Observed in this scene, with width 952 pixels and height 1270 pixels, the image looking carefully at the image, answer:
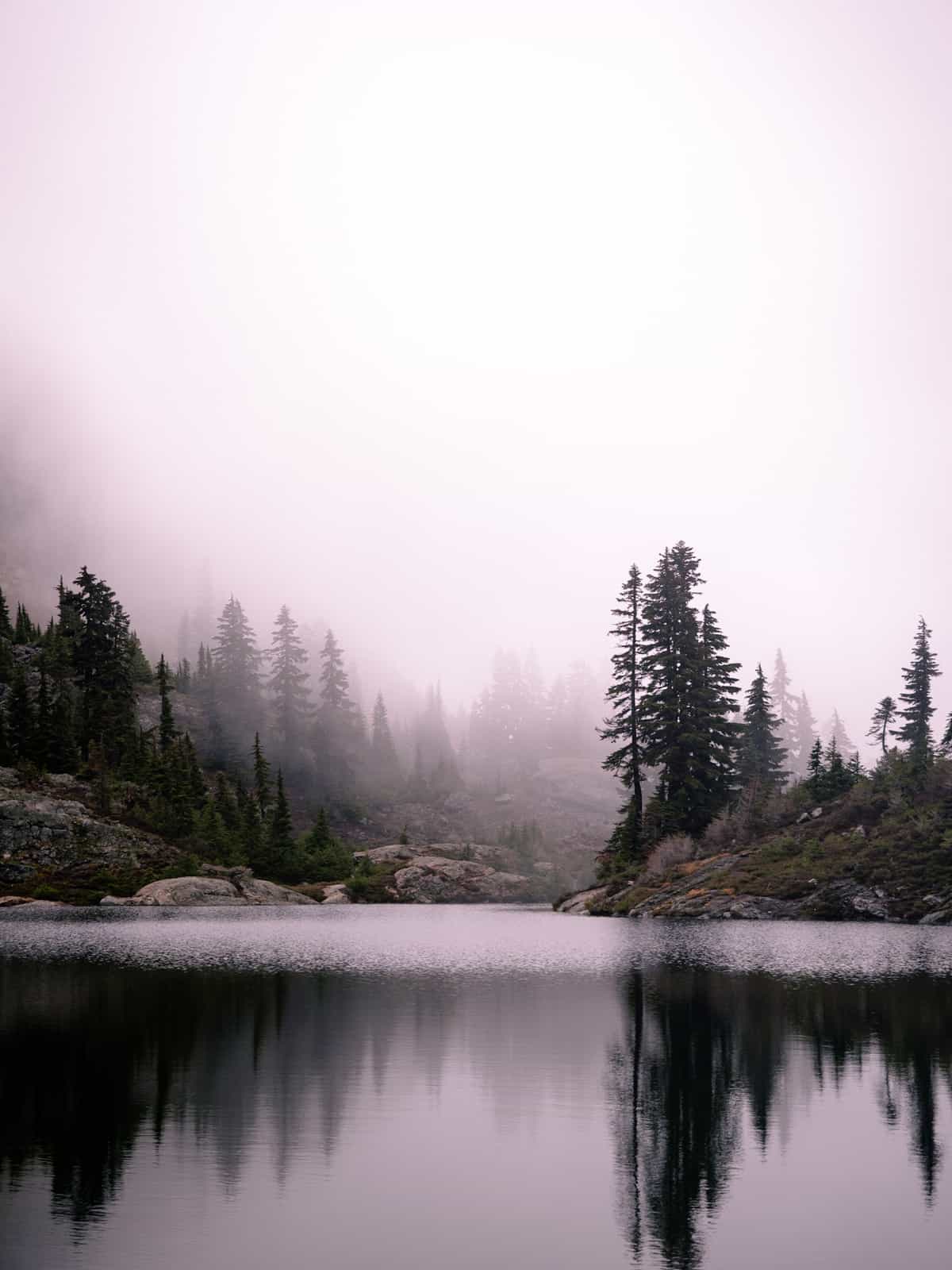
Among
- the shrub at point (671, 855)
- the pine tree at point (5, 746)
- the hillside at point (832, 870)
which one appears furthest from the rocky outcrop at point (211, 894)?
the shrub at point (671, 855)

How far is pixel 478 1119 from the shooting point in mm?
16781

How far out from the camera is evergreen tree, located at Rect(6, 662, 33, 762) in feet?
348

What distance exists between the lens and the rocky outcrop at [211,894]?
86062 mm

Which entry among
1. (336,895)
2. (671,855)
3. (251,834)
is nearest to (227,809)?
(251,834)

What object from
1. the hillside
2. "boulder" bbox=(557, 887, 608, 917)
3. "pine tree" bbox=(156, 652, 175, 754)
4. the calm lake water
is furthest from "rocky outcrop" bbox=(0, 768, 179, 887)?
the calm lake water

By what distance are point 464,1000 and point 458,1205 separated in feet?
54.7

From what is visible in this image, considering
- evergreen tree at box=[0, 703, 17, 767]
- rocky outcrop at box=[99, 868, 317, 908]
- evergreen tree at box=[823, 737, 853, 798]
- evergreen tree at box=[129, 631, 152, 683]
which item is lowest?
rocky outcrop at box=[99, 868, 317, 908]

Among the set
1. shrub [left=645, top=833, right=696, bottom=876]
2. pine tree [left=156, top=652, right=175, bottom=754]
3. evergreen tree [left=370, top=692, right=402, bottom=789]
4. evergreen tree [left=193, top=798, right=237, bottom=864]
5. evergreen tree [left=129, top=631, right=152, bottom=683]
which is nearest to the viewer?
shrub [left=645, top=833, right=696, bottom=876]

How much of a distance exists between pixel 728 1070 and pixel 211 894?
77.0m

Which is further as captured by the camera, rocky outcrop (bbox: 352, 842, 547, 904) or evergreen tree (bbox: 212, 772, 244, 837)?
evergreen tree (bbox: 212, 772, 244, 837)

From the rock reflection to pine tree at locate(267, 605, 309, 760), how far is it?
13843 cm

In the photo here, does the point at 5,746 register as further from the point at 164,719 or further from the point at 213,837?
the point at 164,719

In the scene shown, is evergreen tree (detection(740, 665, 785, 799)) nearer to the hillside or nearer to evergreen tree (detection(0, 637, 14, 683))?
the hillside

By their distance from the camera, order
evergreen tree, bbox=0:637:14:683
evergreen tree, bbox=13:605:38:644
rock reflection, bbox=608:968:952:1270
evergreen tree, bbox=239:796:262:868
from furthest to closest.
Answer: evergreen tree, bbox=13:605:38:644
evergreen tree, bbox=0:637:14:683
evergreen tree, bbox=239:796:262:868
rock reflection, bbox=608:968:952:1270
